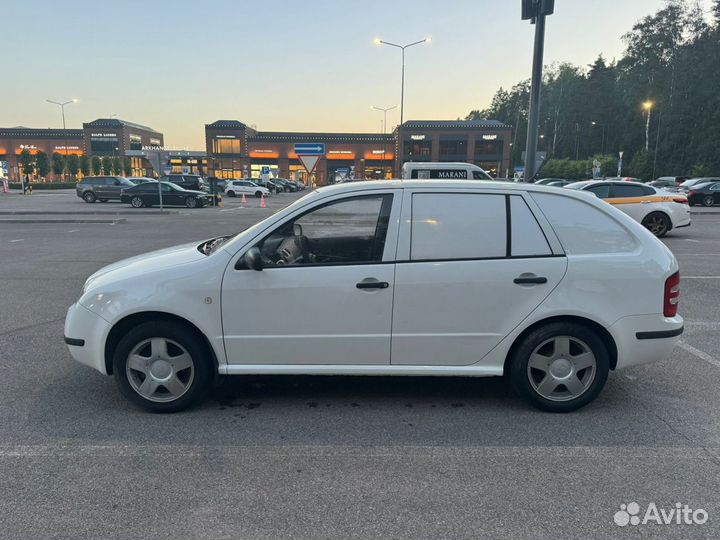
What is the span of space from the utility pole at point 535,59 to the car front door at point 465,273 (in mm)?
10053

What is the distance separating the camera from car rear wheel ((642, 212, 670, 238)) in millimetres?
14172

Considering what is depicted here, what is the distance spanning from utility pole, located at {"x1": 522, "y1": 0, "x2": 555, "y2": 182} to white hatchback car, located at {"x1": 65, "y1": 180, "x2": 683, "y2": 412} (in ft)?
32.8

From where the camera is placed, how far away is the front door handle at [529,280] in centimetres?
350

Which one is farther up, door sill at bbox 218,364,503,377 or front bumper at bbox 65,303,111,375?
front bumper at bbox 65,303,111,375

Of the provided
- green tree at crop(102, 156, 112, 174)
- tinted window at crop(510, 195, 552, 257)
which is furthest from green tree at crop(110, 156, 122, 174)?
tinted window at crop(510, 195, 552, 257)

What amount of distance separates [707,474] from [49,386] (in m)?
4.90

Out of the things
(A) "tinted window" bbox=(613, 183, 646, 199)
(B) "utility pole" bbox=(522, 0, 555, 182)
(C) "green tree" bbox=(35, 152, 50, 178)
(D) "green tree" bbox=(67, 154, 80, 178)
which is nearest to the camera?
(B) "utility pole" bbox=(522, 0, 555, 182)

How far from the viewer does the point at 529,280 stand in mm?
3504

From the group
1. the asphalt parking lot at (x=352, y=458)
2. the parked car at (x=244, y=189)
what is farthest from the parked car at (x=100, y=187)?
the asphalt parking lot at (x=352, y=458)

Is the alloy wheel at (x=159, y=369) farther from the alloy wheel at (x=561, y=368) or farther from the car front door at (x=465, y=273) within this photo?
the alloy wheel at (x=561, y=368)

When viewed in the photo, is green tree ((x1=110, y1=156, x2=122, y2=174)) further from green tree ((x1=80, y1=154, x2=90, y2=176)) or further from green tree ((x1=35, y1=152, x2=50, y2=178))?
green tree ((x1=35, y1=152, x2=50, y2=178))

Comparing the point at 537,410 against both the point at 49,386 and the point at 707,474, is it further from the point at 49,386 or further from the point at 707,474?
the point at 49,386

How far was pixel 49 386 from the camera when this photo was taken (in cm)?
418

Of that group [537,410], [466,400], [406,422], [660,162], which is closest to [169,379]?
[406,422]
